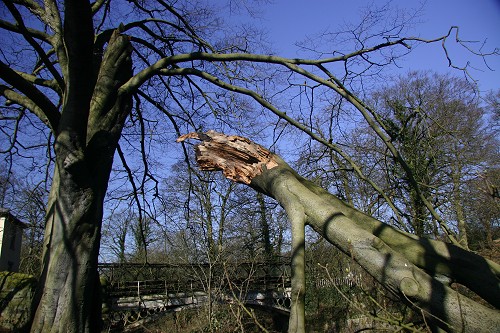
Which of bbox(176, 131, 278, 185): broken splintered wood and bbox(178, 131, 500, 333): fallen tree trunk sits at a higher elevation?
bbox(176, 131, 278, 185): broken splintered wood

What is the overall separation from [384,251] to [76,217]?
3620 mm

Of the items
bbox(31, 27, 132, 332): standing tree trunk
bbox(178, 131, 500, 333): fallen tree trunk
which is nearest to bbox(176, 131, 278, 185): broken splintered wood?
bbox(178, 131, 500, 333): fallen tree trunk

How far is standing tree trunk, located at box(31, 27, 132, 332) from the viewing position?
446cm

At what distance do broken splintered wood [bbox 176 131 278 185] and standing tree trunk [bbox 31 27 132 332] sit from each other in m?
1.70

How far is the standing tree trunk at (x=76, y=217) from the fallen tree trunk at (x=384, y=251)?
195 centimetres

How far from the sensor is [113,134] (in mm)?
5449

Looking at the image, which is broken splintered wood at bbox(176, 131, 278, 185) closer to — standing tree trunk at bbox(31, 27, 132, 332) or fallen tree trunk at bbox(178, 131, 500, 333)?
fallen tree trunk at bbox(178, 131, 500, 333)

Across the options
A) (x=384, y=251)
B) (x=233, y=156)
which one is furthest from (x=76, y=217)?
(x=384, y=251)

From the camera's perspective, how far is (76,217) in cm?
478

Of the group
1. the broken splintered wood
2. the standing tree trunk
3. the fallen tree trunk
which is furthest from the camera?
the standing tree trunk

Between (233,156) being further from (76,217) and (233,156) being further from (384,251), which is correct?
(76,217)

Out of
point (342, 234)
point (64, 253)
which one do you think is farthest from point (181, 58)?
point (342, 234)

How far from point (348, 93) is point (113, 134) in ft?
10.00

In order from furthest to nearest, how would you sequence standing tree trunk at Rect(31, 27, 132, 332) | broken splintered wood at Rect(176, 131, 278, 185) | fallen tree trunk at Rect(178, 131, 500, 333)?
standing tree trunk at Rect(31, 27, 132, 332)
broken splintered wood at Rect(176, 131, 278, 185)
fallen tree trunk at Rect(178, 131, 500, 333)
